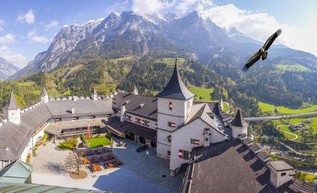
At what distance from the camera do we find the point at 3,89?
14788 cm

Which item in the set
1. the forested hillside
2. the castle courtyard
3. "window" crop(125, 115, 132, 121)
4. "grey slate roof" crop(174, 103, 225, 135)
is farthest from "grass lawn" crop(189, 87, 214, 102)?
the castle courtyard

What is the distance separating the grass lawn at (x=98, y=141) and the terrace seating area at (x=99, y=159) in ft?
7.43

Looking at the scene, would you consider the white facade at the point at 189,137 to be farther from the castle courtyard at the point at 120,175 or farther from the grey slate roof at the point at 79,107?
the grey slate roof at the point at 79,107

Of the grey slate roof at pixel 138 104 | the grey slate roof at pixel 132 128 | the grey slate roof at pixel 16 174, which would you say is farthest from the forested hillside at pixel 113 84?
the grey slate roof at pixel 16 174

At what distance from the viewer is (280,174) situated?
1941 centimetres

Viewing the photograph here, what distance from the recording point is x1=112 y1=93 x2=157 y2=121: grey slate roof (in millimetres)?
50606

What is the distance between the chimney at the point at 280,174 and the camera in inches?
763

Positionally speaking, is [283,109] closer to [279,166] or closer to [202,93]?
[202,93]

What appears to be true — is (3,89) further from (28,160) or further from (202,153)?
(202,153)

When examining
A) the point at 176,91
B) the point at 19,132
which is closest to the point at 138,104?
the point at 176,91

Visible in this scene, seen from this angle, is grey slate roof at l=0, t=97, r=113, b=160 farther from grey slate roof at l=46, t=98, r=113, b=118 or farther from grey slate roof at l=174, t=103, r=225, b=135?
grey slate roof at l=174, t=103, r=225, b=135

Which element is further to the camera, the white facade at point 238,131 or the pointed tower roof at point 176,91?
the pointed tower roof at point 176,91

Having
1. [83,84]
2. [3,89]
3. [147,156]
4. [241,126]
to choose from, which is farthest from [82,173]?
[83,84]

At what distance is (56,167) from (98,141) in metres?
12.6
